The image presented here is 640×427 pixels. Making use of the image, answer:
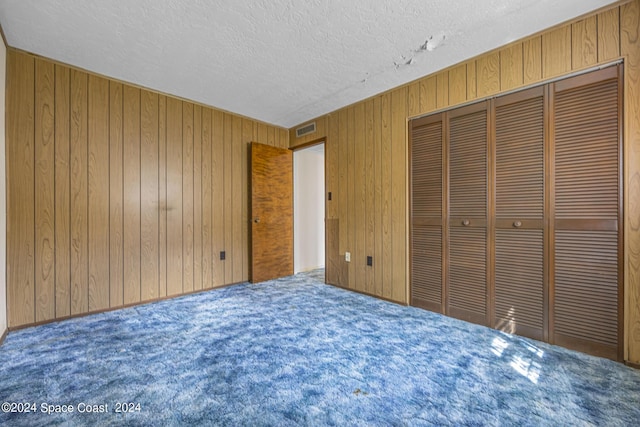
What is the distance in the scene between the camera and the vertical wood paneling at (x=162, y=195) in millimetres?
3164

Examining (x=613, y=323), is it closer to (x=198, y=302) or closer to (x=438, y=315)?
(x=438, y=315)

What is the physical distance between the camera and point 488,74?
2373 millimetres

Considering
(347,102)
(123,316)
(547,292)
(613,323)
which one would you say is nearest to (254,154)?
(347,102)

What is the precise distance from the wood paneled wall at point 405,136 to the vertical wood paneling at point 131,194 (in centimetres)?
223

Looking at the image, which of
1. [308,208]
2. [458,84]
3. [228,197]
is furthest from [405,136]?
[228,197]

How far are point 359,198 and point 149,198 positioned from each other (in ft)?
8.18

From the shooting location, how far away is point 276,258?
4242mm

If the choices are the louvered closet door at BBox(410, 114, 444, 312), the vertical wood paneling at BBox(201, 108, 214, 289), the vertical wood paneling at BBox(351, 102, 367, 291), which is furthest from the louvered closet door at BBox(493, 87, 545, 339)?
the vertical wood paneling at BBox(201, 108, 214, 289)

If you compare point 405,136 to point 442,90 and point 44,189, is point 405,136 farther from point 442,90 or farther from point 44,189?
point 44,189

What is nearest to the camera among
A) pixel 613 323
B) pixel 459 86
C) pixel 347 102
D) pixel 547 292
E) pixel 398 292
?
pixel 613 323

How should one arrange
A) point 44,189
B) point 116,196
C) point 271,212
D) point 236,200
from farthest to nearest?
1. point 271,212
2. point 236,200
3. point 116,196
4. point 44,189

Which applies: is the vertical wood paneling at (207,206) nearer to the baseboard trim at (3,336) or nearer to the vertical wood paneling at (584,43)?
the baseboard trim at (3,336)

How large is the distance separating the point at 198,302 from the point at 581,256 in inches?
140

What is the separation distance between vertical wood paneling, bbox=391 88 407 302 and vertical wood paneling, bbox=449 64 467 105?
497 millimetres
